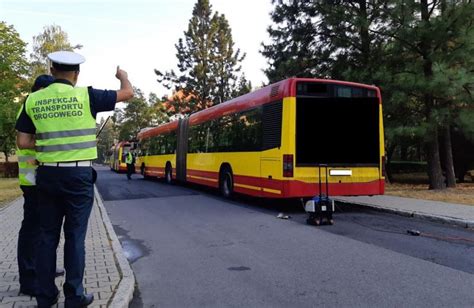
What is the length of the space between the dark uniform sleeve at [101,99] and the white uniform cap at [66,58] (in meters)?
0.25

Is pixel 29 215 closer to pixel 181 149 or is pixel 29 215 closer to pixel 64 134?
pixel 64 134

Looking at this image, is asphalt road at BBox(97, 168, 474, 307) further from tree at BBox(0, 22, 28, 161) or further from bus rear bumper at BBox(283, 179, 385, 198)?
tree at BBox(0, 22, 28, 161)

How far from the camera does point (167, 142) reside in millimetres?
22391

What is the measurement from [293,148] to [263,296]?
6170mm

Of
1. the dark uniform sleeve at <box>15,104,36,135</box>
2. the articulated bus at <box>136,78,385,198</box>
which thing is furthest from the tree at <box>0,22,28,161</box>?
the dark uniform sleeve at <box>15,104,36,135</box>

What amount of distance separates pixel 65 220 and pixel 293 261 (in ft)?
11.2

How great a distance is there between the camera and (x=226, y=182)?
14805mm

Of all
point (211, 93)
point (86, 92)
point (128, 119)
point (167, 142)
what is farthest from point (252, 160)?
point (128, 119)

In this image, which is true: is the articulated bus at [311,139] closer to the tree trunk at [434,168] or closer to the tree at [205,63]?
the tree trunk at [434,168]

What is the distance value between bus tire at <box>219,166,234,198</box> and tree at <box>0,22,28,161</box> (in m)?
18.0

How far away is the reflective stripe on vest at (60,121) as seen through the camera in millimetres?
3799

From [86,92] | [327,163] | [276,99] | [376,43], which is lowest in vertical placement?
[327,163]

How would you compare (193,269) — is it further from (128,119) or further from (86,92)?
(128,119)

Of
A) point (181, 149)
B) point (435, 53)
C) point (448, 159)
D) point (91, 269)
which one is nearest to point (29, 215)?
point (91, 269)
